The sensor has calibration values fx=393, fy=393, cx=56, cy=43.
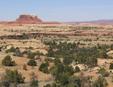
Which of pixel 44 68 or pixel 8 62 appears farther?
pixel 8 62

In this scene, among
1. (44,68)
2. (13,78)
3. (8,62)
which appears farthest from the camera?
(8,62)

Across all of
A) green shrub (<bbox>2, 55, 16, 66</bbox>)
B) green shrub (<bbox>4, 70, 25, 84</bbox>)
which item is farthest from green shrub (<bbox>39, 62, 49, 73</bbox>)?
green shrub (<bbox>4, 70, 25, 84</bbox>)

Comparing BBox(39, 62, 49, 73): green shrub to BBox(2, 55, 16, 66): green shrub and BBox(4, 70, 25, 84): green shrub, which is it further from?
BBox(4, 70, 25, 84): green shrub

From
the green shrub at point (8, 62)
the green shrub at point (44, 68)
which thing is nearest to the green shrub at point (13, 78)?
the green shrub at point (44, 68)

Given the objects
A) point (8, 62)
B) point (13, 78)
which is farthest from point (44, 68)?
point (13, 78)

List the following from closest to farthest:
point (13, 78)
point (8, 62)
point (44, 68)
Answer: point (13, 78) → point (44, 68) → point (8, 62)

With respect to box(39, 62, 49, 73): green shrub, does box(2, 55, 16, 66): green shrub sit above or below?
above

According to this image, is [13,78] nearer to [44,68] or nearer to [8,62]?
[44,68]

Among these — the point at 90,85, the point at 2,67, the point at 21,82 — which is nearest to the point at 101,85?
the point at 90,85

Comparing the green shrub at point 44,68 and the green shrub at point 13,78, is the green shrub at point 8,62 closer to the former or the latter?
the green shrub at point 44,68

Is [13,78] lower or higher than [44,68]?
higher

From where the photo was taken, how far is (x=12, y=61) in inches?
1705

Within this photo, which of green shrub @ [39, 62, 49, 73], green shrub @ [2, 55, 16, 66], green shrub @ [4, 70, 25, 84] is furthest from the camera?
green shrub @ [2, 55, 16, 66]

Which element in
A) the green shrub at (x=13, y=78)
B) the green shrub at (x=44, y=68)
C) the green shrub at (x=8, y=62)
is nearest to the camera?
the green shrub at (x=13, y=78)
